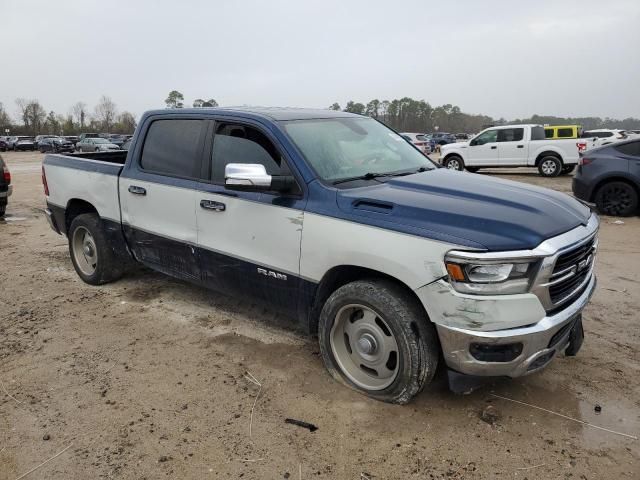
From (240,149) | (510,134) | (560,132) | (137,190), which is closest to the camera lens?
(240,149)

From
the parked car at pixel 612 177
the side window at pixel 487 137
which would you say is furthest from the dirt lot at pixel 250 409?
the side window at pixel 487 137

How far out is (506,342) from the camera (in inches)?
106

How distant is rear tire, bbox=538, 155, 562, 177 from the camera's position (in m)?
17.5

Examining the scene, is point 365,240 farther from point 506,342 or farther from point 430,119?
point 430,119

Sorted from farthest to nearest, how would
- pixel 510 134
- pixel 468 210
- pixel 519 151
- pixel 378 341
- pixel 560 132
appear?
pixel 560 132
pixel 510 134
pixel 519 151
pixel 378 341
pixel 468 210

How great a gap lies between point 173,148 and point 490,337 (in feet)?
10.1

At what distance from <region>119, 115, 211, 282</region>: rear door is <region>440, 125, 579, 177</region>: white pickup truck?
1386 centimetres

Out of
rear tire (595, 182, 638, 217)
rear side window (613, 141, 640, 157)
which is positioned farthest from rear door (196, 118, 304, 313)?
rear side window (613, 141, 640, 157)

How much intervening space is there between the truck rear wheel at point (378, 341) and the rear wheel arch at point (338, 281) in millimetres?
31

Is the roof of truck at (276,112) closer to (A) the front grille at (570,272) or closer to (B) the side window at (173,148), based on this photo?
(B) the side window at (173,148)

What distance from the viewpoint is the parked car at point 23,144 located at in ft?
154

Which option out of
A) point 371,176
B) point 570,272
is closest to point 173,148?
point 371,176

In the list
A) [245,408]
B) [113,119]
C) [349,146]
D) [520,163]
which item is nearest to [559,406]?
[245,408]

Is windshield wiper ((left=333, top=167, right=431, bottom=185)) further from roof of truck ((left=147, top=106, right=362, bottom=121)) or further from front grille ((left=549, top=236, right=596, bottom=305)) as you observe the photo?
front grille ((left=549, top=236, right=596, bottom=305))
